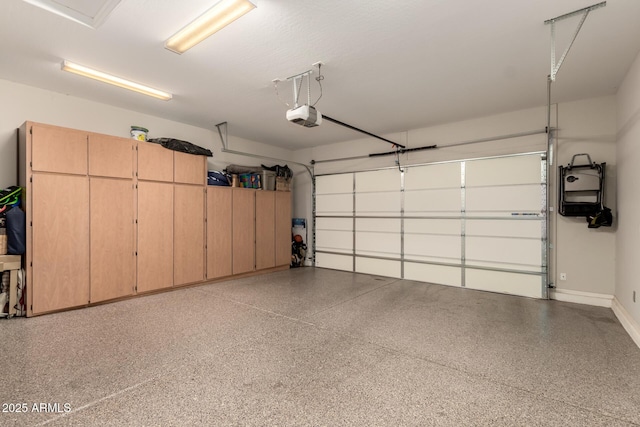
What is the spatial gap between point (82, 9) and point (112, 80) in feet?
4.51

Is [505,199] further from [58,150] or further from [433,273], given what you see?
[58,150]

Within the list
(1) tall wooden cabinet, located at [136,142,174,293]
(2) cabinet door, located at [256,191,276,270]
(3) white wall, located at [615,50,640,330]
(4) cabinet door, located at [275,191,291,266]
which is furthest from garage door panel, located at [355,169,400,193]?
(1) tall wooden cabinet, located at [136,142,174,293]

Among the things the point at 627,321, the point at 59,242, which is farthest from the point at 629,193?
the point at 59,242

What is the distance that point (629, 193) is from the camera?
342 cm

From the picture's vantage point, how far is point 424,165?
594 cm

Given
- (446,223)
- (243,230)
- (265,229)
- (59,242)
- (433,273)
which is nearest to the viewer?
(59,242)

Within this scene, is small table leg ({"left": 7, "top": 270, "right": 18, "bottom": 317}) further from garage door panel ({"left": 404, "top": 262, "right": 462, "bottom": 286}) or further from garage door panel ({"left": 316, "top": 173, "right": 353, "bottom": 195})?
garage door panel ({"left": 404, "top": 262, "right": 462, "bottom": 286})

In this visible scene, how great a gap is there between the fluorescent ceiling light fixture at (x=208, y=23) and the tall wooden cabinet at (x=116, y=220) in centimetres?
234

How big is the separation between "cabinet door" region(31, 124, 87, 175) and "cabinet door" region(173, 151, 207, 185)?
4.34 feet

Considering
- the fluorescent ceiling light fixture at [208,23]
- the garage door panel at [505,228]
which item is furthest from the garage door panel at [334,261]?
the fluorescent ceiling light fixture at [208,23]

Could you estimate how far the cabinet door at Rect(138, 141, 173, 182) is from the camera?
4.74m

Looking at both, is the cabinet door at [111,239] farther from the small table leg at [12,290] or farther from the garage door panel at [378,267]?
the garage door panel at [378,267]

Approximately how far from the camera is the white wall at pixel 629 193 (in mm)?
3160

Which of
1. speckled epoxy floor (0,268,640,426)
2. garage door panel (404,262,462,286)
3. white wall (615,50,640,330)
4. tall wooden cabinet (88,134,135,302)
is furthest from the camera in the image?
garage door panel (404,262,462,286)
